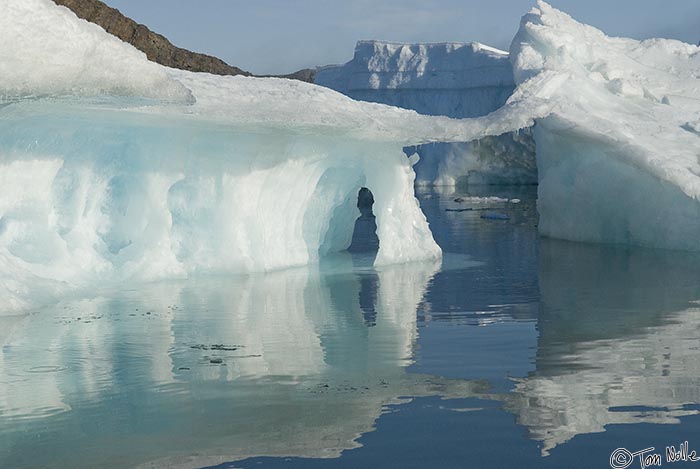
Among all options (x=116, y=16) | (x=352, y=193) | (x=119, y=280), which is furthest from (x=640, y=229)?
(x=116, y=16)

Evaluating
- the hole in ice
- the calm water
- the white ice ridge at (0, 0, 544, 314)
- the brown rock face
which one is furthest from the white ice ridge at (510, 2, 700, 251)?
the brown rock face

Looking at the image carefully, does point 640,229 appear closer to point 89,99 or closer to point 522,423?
point 89,99

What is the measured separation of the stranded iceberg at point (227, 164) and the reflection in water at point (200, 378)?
159 centimetres

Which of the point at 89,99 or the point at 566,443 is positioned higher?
the point at 89,99

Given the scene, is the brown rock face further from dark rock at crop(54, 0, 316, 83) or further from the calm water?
the calm water

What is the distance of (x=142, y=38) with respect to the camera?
8050cm

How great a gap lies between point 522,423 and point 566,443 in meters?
0.34

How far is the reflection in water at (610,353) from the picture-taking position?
460 centimetres

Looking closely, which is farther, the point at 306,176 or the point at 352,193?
the point at 352,193

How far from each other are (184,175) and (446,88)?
3089 centimetres

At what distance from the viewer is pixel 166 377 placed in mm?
5746

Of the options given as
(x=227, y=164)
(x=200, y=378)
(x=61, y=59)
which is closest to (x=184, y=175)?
(x=227, y=164)

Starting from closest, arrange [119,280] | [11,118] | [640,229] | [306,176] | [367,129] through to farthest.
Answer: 1. [11,118]
2. [119,280]
3. [367,129]
4. [306,176]
5. [640,229]

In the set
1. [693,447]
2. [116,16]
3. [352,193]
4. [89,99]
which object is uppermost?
[116,16]
